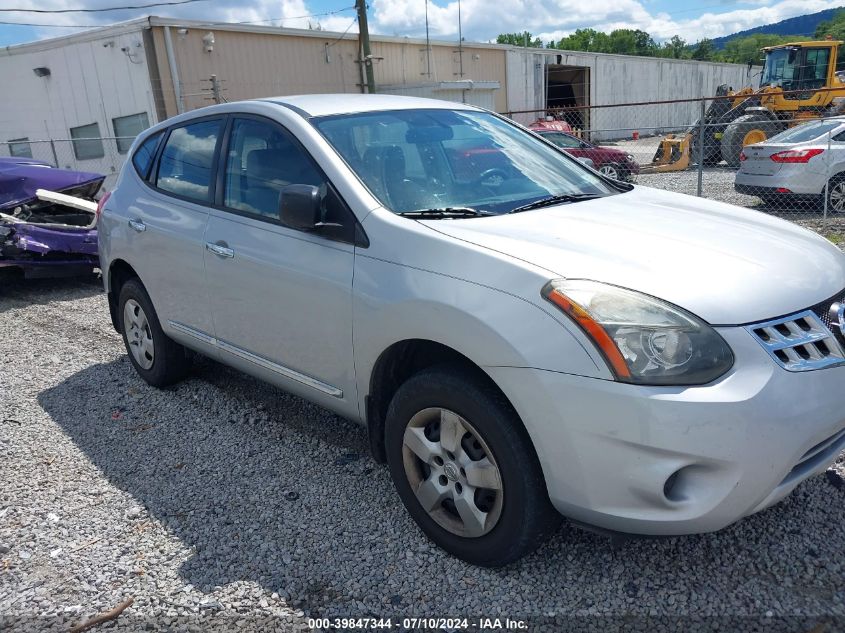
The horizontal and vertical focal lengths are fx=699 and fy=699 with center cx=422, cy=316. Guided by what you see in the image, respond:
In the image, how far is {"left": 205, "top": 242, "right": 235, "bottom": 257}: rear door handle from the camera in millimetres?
3517

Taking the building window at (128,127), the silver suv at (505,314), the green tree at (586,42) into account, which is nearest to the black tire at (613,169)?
the building window at (128,127)

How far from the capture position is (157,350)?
455 centimetres

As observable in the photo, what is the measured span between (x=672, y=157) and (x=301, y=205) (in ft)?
54.0

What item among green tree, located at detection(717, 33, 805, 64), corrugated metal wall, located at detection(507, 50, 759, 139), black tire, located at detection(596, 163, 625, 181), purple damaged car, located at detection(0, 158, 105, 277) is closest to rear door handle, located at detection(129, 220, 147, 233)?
purple damaged car, located at detection(0, 158, 105, 277)

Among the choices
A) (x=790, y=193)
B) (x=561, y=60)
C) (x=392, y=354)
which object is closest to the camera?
(x=392, y=354)

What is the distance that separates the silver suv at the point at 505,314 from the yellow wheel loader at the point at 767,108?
42.3 ft

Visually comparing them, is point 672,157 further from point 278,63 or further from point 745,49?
point 745,49


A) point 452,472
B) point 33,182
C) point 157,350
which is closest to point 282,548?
point 452,472

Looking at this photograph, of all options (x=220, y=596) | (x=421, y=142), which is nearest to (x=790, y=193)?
(x=421, y=142)

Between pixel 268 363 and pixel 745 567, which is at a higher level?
pixel 268 363

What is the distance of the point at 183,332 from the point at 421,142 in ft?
6.04

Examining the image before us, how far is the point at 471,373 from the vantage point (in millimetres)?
2543

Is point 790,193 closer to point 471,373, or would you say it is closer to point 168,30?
point 471,373

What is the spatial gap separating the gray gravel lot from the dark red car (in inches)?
481
